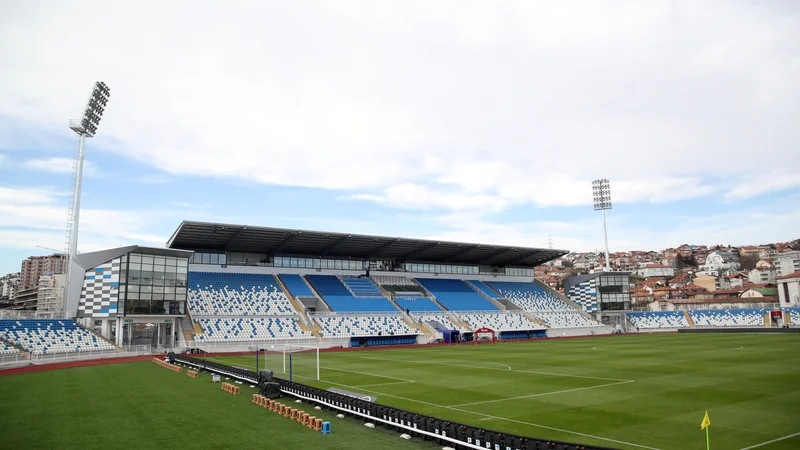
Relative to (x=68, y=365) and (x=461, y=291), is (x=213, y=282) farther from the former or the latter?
(x=461, y=291)

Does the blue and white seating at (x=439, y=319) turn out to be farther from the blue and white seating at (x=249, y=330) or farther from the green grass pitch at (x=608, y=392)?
the green grass pitch at (x=608, y=392)

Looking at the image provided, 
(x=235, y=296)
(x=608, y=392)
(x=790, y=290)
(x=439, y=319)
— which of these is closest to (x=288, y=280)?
(x=235, y=296)

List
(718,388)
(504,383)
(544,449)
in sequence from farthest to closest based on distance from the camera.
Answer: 1. (504,383)
2. (718,388)
3. (544,449)

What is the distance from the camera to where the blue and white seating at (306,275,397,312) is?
5997 cm

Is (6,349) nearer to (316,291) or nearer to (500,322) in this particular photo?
(316,291)

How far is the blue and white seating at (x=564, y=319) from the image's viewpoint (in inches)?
2783

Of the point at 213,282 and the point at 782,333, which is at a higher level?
the point at 213,282

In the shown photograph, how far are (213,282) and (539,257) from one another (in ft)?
159

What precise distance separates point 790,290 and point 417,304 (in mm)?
59965

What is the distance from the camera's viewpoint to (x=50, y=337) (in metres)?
39.6

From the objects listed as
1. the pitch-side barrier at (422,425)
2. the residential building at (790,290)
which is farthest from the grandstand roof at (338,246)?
the pitch-side barrier at (422,425)

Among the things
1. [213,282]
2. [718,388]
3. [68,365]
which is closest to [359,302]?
[213,282]

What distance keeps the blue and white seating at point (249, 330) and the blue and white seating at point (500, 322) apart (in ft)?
70.3

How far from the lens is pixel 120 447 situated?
42.1 ft
